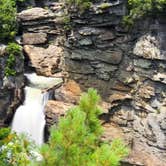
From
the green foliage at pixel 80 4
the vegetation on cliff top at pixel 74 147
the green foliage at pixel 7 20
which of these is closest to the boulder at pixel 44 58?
the green foliage at pixel 7 20

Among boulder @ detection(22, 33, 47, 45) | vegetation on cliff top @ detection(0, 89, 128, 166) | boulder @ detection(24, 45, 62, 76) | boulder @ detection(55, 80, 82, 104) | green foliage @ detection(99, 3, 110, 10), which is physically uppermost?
green foliage @ detection(99, 3, 110, 10)

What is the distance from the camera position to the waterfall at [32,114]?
73.7 feet

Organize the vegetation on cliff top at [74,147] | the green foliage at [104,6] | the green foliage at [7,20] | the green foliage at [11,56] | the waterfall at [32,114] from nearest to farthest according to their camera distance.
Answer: the vegetation on cliff top at [74,147] < the green foliage at [104,6] < the waterfall at [32,114] < the green foliage at [11,56] < the green foliage at [7,20]

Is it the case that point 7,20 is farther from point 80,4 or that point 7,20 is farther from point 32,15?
point 80,4

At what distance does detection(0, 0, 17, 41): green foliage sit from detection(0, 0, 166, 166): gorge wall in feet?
8.12

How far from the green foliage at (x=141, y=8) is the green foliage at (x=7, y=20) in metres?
7.80

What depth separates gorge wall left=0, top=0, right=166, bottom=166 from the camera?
19750 millimetres

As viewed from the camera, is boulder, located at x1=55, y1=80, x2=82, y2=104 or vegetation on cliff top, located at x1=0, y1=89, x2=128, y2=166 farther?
boulder, located at x1=55, y1=80, x2=82, y2=104

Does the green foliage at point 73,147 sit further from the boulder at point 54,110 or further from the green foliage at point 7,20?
the green foliage at point 7,20

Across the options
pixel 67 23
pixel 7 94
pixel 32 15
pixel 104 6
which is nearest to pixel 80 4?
pixel 104 6

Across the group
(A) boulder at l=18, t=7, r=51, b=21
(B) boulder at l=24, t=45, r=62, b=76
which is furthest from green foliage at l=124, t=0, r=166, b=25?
(A) boulder at l=18, t=7, r=51, b=21

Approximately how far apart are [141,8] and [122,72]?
342cm

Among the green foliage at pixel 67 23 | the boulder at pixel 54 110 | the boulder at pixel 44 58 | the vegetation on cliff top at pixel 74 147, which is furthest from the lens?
the boulder at pixel 44 58

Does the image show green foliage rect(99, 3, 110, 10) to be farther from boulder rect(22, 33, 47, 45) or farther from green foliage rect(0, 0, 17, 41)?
green foliage rect(0, 0, 17, 41)
